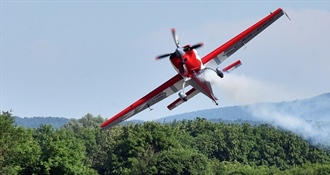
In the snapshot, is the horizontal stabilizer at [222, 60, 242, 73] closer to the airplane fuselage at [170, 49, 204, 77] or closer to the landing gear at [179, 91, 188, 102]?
the airplane fuselage at [170, 49, 204, 77]

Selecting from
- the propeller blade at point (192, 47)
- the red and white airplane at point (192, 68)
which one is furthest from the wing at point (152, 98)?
the propeller blade at point (192, 47)

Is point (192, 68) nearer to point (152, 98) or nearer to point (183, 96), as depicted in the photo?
point (183, 96)

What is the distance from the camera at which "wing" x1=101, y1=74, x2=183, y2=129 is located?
7262 centimetres

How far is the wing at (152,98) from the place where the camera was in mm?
72625

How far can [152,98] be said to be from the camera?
74188 mm

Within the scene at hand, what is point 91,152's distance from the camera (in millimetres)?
179250

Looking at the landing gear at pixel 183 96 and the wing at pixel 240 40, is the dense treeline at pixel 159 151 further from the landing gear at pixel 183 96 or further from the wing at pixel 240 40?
the landing gear at pixel 183 96

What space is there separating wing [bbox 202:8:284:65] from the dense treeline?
138 ft

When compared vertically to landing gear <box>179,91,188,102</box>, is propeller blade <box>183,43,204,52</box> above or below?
above

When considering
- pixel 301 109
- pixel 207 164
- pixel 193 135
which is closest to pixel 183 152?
pixel 207 164

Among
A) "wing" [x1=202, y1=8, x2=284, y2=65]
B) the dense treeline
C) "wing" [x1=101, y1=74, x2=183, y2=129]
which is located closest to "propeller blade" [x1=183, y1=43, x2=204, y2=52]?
"wing" [x1=101, y1=74, x2=183, y2=129]

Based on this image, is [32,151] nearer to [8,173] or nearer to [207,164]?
[8,173]

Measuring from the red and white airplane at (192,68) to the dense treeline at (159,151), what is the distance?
39.1m

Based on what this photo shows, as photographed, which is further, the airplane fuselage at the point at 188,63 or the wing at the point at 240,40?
the wing at the point at 240,40
